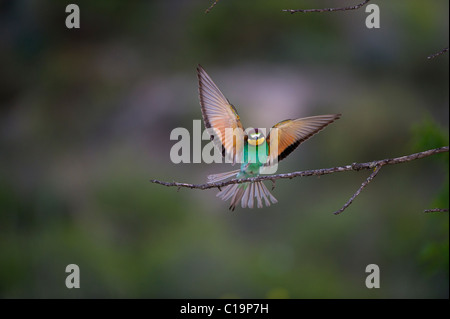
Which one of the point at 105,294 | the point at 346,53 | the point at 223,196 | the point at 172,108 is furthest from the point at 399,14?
the point at 223,196

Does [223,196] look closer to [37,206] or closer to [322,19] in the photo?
[37,206]

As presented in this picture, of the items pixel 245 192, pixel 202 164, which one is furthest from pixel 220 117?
pixel 202 164

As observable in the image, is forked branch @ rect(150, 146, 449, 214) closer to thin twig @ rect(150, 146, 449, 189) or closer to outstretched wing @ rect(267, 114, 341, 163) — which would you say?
thin twig @ rect(150, 146, 449, 189)

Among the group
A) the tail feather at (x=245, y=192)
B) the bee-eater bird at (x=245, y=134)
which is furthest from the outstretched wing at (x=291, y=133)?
the tail feather at (x=245, y=192)

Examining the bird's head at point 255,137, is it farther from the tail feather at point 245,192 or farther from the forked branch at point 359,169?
the forked branch at point 359,169

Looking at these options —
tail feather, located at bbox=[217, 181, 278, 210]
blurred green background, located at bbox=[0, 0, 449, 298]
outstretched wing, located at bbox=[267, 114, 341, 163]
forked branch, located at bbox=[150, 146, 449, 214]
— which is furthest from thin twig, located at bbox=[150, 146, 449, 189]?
blurred green background, located at bbox=[0, 0, 449, 298]

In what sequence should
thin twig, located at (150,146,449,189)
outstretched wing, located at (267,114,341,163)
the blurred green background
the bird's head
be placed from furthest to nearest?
the blurred green background, the bird's head, outstretched wing, located at (267,114,341,163), thin twig, located at (150,146,449,189)
